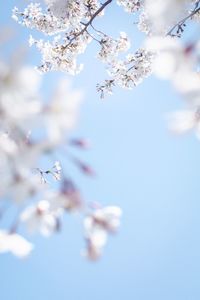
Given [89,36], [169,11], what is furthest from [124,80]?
[169,11]

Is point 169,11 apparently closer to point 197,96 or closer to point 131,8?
point 197,96

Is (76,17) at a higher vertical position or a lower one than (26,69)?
higher

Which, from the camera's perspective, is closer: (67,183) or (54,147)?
(54,147)

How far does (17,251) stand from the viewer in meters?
1.98

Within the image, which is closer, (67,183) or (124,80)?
(67,183)

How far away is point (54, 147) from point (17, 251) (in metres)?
0.74

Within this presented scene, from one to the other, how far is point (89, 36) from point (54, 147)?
29.0 ft

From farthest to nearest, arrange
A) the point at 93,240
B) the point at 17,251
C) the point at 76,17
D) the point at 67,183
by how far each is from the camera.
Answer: the point at 76,17 < the point at 17,251 < the point at 93,240 < the point at 67,183

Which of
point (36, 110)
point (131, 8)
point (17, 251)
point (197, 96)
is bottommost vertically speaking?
point (17, 251)

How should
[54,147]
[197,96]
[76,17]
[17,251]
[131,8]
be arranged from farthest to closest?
[131,8], [76,17], [17,251], [197,96], [54,147]

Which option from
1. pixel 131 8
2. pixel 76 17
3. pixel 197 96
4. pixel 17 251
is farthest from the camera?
pixel 131 8

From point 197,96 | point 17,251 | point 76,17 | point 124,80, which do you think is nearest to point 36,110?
point 197,96

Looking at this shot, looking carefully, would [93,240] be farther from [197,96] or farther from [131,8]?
[131,8]

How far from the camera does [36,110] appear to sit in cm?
150
